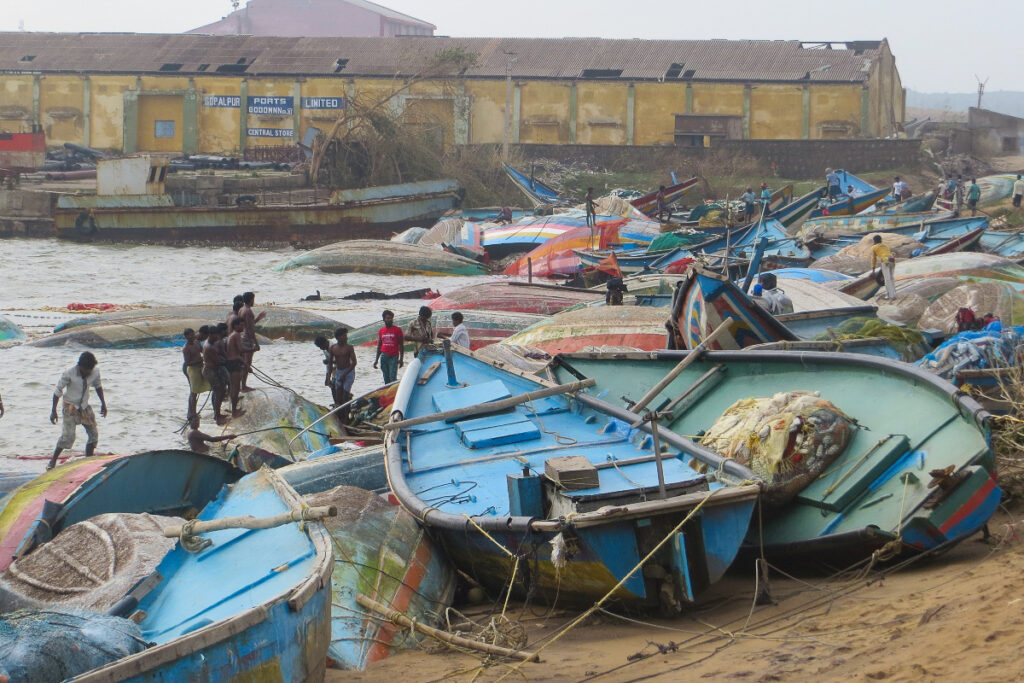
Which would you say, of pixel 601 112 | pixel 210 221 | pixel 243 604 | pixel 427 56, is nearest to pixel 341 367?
pixel 243 604

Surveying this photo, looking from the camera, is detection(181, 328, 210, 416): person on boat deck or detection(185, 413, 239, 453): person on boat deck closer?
detection(185, 413, 239, 453): person on boat deck

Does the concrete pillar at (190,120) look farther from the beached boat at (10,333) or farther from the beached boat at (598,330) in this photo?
the beached boat at (598,330)

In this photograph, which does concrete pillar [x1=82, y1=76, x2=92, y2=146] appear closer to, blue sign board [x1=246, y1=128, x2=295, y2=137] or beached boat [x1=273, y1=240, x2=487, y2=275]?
blue sign board [x1=246, y1=128, x2=295, y2=137]

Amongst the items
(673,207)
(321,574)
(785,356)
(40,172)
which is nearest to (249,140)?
(40,172)

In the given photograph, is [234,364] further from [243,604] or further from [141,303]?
[141,303]

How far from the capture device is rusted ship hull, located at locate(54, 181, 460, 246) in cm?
3538

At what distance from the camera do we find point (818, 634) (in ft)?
20.3

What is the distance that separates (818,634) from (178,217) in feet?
105

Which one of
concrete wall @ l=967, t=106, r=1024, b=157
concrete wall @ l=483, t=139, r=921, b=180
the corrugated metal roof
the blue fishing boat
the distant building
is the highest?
the distant building

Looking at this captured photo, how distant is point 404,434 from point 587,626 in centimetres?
281

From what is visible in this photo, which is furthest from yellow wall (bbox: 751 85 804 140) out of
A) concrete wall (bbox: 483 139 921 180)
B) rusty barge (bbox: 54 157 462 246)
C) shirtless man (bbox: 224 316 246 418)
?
shirtless man (bbox: 224 316 246 418)

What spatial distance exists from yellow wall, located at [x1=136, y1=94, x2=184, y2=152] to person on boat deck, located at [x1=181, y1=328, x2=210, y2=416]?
38.0 meters

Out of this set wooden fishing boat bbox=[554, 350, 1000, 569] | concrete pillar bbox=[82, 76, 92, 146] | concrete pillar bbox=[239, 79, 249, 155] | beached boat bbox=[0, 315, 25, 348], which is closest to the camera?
wooden fishing boat bbox=[554, 350, 1000, 569]

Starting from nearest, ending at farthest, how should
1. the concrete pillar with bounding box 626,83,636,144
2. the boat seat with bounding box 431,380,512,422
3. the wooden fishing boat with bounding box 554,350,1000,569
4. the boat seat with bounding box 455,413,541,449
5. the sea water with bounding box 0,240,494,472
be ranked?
1. the wooden fishing boat with bounding box 554,350,1000,569
2. the boat seat with bounding box 455,413,541,449
3. the boat seat with bounding box 431,380,512,422
4. the sea water with bounding box 0,240,494,472
5. the concrete pillar with bounding box 626,83,636,144
